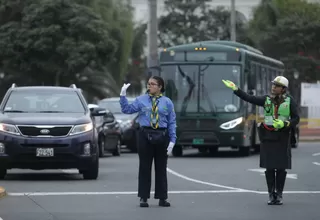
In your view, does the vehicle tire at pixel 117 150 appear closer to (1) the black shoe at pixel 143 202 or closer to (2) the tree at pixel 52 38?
(1) the black shoe at pixel 143 202

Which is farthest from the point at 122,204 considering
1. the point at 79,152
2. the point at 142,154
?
the point at 79,152

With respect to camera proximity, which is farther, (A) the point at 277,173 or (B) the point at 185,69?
(B) the point at 185,69

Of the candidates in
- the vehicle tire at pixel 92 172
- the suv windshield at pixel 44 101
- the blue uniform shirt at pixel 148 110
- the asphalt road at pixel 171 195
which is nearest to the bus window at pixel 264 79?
the asphalt road at pixel 171 195

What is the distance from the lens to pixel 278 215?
1305 centimetres

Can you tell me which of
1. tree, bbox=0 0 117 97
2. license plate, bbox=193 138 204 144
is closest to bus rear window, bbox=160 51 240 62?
license plate, bbox=193 138 204 144

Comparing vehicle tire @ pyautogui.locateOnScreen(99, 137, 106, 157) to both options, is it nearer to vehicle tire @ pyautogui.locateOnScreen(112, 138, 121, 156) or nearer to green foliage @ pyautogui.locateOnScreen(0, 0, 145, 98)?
vehicle tire @ pyautogui.locateOnScreen(112, 138, 121, 156)

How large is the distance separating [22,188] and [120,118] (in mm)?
15129

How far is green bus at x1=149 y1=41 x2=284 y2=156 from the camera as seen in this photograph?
1090 inches

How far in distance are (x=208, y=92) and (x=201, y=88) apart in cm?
22

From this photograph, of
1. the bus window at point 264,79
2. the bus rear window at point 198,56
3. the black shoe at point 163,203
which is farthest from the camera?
the bus window at point 264,79

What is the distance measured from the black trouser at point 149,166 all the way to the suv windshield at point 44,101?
205 inches

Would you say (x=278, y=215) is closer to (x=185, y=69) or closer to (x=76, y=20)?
(x=185, y=69)

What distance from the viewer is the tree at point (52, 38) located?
45.3 m

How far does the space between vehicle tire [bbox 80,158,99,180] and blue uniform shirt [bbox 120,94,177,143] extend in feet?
15.0
